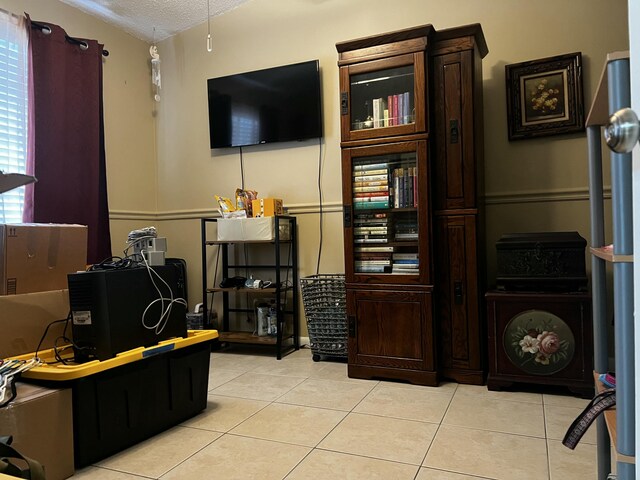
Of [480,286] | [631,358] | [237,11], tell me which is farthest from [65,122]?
[631,358]

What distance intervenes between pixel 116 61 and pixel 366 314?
3055 mm

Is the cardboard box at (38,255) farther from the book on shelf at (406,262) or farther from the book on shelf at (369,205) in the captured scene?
the book on shelf at (406,262)

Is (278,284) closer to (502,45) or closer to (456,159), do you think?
(456,159)

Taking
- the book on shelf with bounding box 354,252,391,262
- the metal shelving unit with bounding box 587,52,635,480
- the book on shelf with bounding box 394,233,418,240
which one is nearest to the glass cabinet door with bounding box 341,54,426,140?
the book on shelf with bounding box 394,233,418,240

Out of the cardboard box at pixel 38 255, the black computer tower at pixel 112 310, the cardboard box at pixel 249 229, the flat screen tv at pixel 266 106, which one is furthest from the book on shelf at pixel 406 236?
the cardboard box at pixel 38 255

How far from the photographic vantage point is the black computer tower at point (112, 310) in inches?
71.7

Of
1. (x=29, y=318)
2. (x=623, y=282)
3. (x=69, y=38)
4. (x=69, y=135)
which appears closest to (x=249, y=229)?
(x=69, y=135)

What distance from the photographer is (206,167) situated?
159 inches

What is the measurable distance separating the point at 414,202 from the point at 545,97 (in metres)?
1.11

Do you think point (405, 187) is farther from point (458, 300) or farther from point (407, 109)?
point (458, 300)

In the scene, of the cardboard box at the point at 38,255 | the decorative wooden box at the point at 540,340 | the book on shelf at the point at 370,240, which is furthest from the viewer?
the book on shelf at the point at 370,240

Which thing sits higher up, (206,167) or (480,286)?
(206,167)

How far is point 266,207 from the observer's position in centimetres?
342

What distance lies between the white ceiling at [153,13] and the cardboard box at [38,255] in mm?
2168
